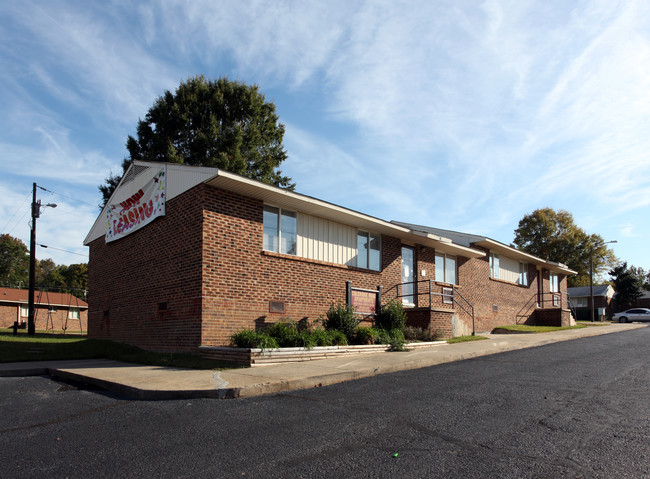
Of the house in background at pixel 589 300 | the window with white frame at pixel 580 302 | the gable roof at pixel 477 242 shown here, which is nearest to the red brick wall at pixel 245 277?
the gable roof at pixel 477 242

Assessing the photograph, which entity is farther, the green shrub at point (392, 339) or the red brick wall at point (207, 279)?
the green shrub at point (392, 339)

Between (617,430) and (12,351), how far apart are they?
1423 centimetres

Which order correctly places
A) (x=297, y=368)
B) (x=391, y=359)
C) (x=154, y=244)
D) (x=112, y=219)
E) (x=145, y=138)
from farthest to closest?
(x=145, y=138) < (x=112, y=219) < (x=154, y=244) < (x=391, y=359) < (x=297, y=368)

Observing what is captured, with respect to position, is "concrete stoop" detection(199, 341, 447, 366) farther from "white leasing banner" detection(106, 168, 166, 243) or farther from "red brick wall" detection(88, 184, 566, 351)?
"white leasing banner" detection(106, 168, 166, 243)

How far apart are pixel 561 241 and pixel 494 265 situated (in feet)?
115

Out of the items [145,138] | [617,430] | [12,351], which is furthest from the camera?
[145,138]

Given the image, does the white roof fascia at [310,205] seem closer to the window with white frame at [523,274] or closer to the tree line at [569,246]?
the window with white frame at [523,274]

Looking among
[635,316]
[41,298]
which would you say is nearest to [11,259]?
[41,298]

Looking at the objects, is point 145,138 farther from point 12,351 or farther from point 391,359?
point 391,359

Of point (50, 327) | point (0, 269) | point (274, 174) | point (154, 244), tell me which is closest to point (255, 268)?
point (154, 244)

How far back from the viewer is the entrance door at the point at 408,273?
18.2 m

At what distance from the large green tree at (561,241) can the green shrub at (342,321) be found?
152 ft

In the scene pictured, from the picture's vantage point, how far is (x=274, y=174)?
110 ft

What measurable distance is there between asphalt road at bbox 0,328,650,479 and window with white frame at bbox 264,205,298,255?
A: 20.3 feet
